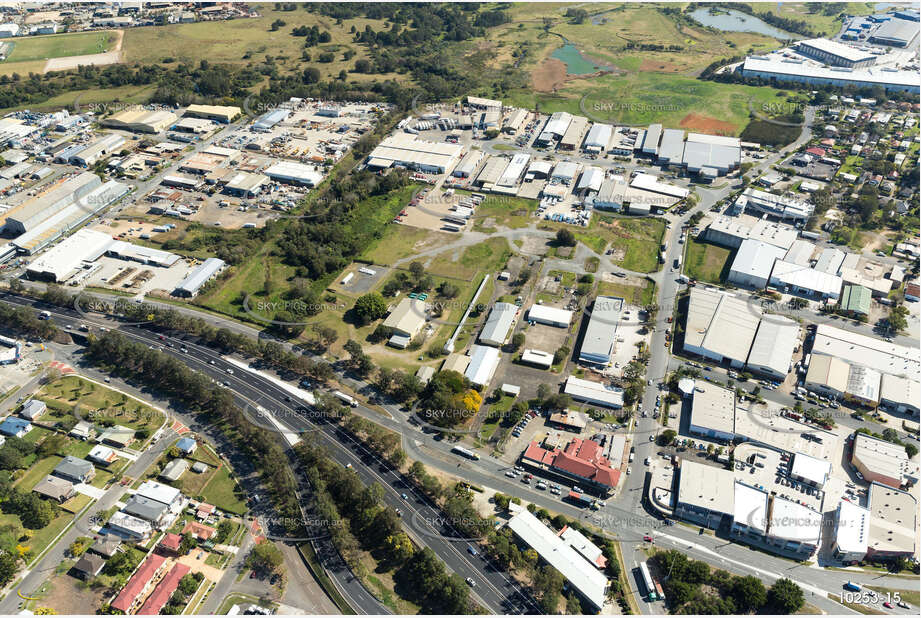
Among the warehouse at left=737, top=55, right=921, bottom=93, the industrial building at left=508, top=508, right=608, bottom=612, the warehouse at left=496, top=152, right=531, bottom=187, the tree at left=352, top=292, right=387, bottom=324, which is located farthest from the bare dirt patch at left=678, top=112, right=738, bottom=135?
the industrial building at left=508, top=508, right=608, bottom=612

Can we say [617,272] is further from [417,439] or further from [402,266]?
[417,439]

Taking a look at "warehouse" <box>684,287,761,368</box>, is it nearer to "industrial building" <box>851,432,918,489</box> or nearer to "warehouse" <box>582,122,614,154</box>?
"industrial building" <box>851,432,918,489</box>

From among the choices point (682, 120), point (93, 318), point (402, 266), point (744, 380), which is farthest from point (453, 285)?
point (682, 120)

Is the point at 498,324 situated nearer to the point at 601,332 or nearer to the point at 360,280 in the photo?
the point at 601,332

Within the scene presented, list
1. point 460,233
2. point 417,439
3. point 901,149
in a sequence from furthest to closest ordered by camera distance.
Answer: point 901,149
point 460,233
point 417,439

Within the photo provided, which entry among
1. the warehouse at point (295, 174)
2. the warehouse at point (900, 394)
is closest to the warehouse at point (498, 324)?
the warehouse at point (900, 394)

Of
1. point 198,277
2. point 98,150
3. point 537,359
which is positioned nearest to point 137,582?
point 198,277

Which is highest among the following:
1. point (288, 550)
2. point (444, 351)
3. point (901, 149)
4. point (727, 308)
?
point (901, 149)
